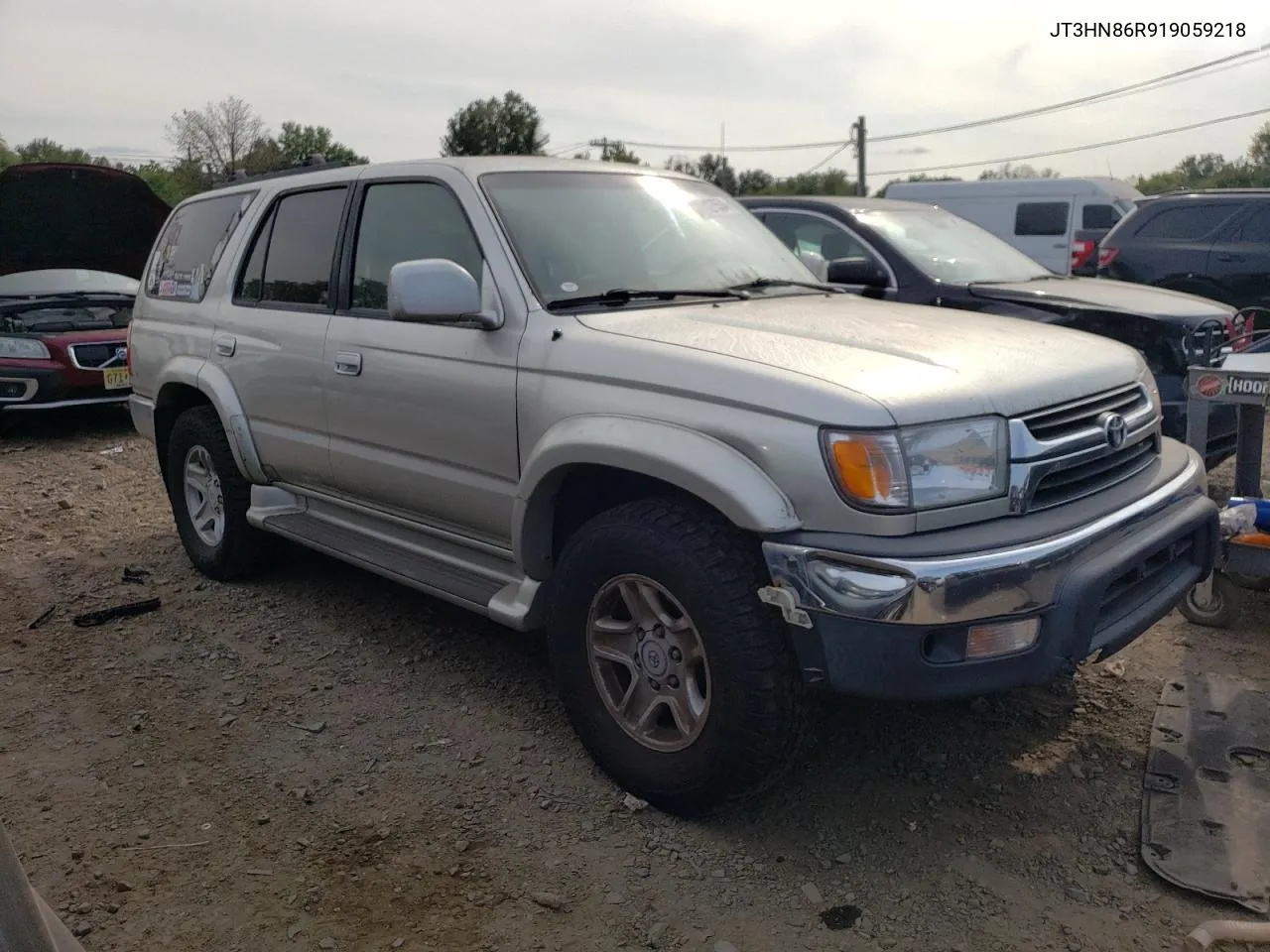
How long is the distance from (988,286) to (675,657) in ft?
14.0

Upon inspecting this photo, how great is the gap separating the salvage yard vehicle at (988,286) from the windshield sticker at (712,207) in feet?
3.86

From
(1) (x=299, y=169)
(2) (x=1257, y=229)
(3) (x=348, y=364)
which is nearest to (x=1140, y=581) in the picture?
(3) (x=348, y=364)

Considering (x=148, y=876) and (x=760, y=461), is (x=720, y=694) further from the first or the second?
(x=148, y=876)

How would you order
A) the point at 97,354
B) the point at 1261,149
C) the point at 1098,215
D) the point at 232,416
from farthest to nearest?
the point at 1261,149 < the point at 1098,215 < the point at 97,354 < the point at 232,416

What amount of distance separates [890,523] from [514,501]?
1244mm

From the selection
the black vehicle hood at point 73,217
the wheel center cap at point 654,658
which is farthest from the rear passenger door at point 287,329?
the black vehicle hood at point 73,217

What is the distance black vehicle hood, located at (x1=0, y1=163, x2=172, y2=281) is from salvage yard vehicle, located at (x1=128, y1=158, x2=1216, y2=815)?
6.13 meters

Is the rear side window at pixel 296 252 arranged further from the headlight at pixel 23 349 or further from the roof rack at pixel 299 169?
the headlight at pixel 23 349

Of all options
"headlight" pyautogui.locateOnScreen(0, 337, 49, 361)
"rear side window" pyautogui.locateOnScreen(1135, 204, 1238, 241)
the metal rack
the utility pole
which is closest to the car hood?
the metal rack

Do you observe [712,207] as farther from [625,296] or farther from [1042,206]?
[1042,206]

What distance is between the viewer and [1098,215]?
16.5m

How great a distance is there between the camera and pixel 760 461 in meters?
2.70

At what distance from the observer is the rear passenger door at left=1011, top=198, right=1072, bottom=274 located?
16.6 m

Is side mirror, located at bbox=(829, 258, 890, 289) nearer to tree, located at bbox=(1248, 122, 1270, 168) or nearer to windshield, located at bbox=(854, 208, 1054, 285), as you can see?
windshield, located at bbox=(854, 208, 1054, 285)
